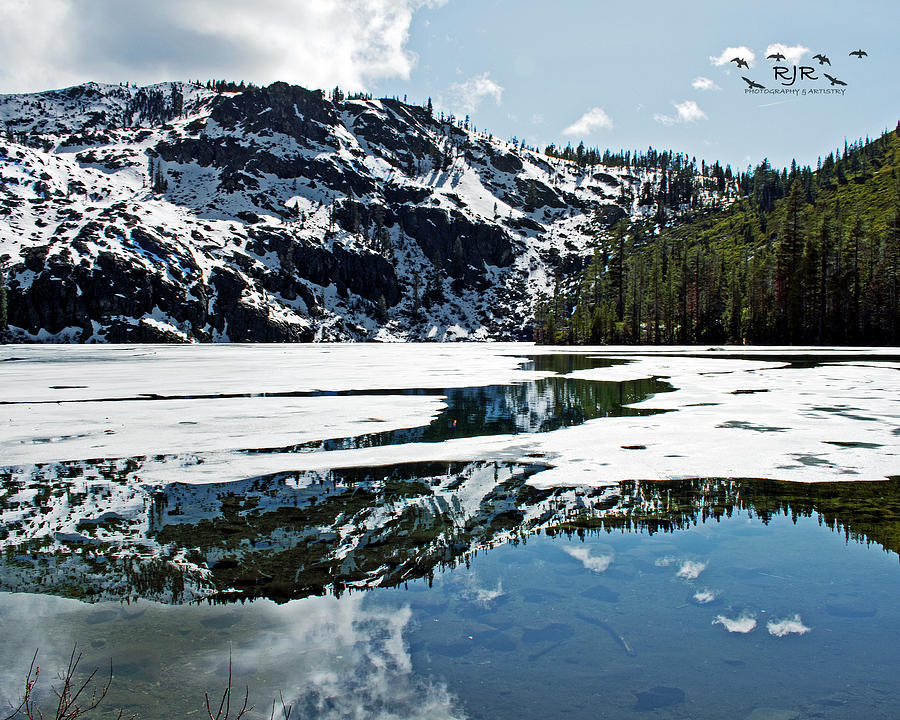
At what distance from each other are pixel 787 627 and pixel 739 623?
16.6 inches

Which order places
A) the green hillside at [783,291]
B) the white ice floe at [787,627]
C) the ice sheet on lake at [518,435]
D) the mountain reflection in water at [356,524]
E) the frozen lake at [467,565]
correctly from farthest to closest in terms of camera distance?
the green hillside at [783,291] → the ice sheet on lake at [518,435] → the mountain reflection in water at [356,524] → the white ice floe at [787,627] → the frozen lake at [467,565]

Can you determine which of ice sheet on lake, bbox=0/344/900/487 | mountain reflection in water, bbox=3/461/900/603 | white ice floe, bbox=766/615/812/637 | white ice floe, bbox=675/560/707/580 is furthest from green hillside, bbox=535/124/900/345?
white ice floe, bbox=766/615/812/637

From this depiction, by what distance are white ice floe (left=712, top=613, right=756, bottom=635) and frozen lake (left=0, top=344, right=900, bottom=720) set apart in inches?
0.9

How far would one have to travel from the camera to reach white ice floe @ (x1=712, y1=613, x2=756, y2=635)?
5.21 m

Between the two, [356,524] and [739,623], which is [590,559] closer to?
[739,623]

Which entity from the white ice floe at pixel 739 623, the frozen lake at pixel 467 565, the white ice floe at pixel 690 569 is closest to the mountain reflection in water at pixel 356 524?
the frozen lake at pixel 467 565

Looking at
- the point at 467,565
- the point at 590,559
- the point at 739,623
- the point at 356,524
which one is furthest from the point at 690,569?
the point at 356,524

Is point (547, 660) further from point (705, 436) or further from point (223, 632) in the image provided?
point (705, 436)

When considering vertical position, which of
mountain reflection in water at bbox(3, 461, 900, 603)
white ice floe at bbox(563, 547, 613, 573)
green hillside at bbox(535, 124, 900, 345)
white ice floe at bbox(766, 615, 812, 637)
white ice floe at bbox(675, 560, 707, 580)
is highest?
green hillside at bbox(535, 124, 900, 345)

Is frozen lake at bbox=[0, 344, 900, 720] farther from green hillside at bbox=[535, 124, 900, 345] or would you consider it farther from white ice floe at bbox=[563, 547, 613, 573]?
green hillside at bbox=[535, 124, 900, 345]

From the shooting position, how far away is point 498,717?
3924 mm

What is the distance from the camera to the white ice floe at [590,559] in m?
6.79

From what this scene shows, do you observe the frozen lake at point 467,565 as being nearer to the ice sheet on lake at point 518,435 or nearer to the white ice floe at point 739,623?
the white ice floe at point 739,623

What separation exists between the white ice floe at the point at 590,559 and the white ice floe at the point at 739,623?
5.00 feet
